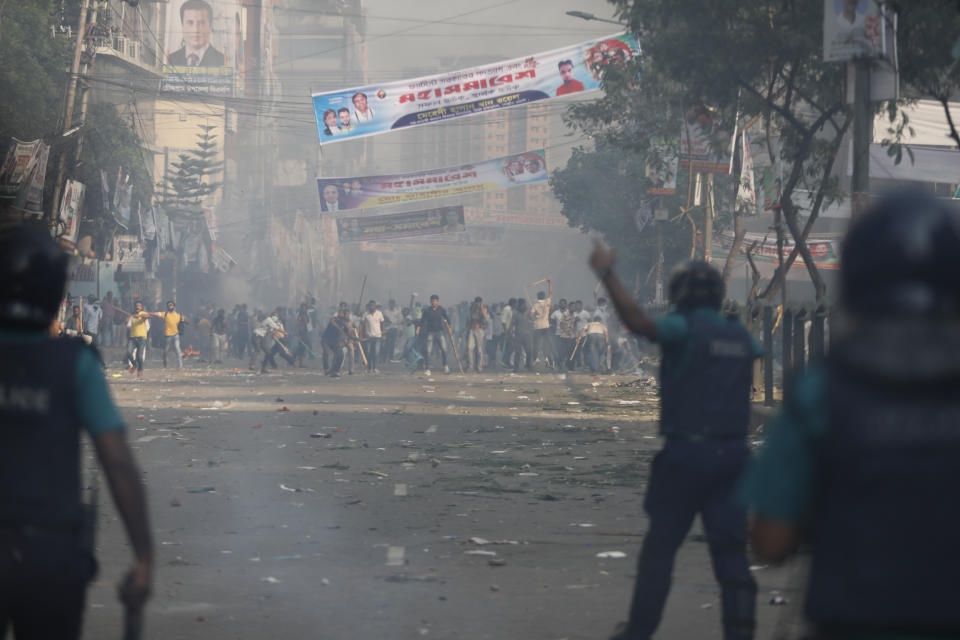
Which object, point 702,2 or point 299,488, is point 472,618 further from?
point 702,2

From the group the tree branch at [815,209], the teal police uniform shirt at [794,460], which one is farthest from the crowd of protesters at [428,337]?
the teal police uniform shirt at [794,460]

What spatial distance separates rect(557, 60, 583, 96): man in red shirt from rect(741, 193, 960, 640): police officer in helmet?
27.7m

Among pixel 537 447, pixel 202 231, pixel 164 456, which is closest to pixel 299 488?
pixel 164 456

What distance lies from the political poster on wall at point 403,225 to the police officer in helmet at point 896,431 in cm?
4169

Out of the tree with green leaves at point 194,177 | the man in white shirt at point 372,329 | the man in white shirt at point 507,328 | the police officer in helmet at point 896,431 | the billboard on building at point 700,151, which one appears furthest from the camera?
the tree with green leaves at point 194,177

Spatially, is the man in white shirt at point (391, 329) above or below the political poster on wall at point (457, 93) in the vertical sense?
below

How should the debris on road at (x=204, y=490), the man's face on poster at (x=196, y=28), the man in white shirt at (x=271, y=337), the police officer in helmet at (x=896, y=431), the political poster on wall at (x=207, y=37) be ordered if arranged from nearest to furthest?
1. the police officer in helmet at (x=896, y=431)
2. the debris on road at (x=204, y=490)
3. the man in white shirt at (x=271, y=337)
4. the political poster on wall at (x=207, y=37)
5. the man's face on poster at (x=196, y=28)

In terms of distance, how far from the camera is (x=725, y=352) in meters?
4.95

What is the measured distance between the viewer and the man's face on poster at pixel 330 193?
40625 millimetres

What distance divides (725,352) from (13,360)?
9.39 feet

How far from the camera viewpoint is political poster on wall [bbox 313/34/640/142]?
95.9 ft

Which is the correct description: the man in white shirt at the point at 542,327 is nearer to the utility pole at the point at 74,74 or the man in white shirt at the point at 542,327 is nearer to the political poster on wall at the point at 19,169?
the utility pole at the point at 74,74

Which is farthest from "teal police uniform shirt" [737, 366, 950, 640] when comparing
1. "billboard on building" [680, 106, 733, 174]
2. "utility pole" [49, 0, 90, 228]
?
"utility pole" [49, 0, 90, 228]

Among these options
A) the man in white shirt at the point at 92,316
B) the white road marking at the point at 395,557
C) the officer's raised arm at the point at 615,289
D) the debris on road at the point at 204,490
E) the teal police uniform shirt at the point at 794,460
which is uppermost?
the man in white shirt at the point at 92,316
